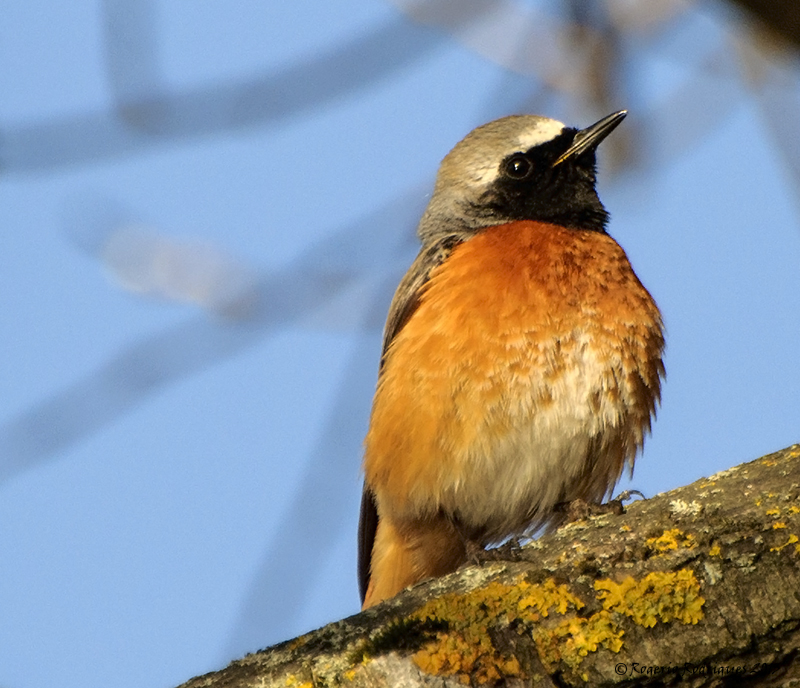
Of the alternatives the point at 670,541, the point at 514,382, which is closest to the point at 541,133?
the point at 514,382

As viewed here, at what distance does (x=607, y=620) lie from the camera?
11.6ft

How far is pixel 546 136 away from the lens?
7586 mm

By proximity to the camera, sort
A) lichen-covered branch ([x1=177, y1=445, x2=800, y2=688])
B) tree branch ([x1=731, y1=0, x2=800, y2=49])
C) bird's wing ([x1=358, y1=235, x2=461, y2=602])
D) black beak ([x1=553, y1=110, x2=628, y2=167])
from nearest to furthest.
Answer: tree branch ([x1=731, y1=0, x2=800, y2=49]) → lichen-covered branch ([x1=177, y1=445, x2=800, y2=688]) → bird's wing ([x1=358, y1=235, x2=461, y2=602]) → black beak ([x1=553, y1=110, x2=628, y2=167])

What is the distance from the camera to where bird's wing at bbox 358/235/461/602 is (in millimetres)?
6910

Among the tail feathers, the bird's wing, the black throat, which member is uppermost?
the black throat

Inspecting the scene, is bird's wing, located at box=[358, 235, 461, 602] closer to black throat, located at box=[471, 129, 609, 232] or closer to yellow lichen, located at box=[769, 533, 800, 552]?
black throat, located at box=[471, 129, 609, 232]

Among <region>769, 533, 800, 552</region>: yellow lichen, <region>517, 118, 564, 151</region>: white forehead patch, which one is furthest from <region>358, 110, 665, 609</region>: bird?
<region>769, 533, 800, 552</region>: yellow lichen

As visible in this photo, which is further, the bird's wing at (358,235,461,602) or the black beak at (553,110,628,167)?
the black beak at (553,110,628,167)

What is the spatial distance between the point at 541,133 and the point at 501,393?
2579 millimetres

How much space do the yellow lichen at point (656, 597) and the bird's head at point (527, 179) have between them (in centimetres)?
387

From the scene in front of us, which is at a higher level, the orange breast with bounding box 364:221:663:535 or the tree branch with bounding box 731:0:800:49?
the orange breast with bounding box 364:221:663:535

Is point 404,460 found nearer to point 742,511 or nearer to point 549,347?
point 549,347

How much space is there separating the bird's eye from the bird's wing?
86 cm

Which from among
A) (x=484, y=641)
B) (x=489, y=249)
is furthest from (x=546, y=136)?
(x=484, y=641)
